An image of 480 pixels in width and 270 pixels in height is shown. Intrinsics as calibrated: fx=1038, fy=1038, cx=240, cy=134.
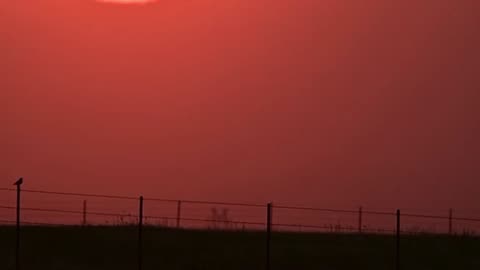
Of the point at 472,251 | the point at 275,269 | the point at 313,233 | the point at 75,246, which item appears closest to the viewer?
the point at 275,269

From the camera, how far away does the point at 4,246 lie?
111 ft

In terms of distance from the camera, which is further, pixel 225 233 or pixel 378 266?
pixel 225 233

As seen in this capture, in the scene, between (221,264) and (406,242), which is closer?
(221,264)

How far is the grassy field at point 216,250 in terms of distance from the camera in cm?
3262

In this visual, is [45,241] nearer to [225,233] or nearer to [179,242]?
[179,242]

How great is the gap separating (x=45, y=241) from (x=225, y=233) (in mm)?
6926

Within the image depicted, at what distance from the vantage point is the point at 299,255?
114 ft

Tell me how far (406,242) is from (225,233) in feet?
22.2

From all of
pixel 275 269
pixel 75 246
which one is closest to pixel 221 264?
pixel 275 269

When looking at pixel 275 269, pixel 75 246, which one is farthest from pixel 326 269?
pixel 75 246

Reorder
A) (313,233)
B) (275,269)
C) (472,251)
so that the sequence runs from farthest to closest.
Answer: (313,233) < (472,251) < (275,269)

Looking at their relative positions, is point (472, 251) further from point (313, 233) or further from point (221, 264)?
point (221, 264)

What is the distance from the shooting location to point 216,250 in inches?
1373

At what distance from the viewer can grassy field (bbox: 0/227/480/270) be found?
3262 centimetres
